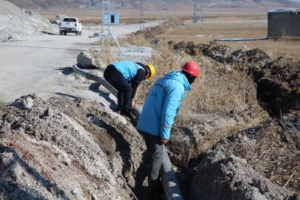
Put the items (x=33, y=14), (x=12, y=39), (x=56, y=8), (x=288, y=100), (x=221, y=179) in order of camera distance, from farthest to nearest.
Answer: (x=56, y=8) < (x=33, y=14) < (x=12, y=39) < (x=288, y=100) < (x=221, y=179)

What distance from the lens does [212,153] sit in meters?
6.99

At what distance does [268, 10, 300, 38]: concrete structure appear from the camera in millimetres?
33656

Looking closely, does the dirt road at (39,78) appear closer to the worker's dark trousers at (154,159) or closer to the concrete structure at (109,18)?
the worker's dark trousers at (154,159)

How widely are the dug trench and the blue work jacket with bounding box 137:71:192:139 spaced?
0.69m

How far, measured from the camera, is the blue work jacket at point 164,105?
6.55 m

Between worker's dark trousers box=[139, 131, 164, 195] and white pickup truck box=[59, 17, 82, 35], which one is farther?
white pickup truck box=[59, 17, 82, 35]

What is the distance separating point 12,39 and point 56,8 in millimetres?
151495

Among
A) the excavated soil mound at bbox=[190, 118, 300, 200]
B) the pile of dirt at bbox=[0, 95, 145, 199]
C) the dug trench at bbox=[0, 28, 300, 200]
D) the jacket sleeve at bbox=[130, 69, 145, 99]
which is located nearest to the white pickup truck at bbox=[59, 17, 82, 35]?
the dug trench at bbox=[0, 28, 300, 200]

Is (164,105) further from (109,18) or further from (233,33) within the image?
(233,33)

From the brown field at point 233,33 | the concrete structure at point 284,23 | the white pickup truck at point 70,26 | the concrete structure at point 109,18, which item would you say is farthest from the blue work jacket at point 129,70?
the white pickup truck at point 70,26

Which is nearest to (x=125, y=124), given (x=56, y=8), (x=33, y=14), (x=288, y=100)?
(x=288, y=100)

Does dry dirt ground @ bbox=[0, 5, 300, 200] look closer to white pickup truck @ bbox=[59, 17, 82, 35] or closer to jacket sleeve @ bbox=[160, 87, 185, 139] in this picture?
jacket sleeve @ bbox=[160, 87, 185, 139]

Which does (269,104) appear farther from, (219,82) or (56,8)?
(56,8)

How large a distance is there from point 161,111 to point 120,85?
1989 millimetres
